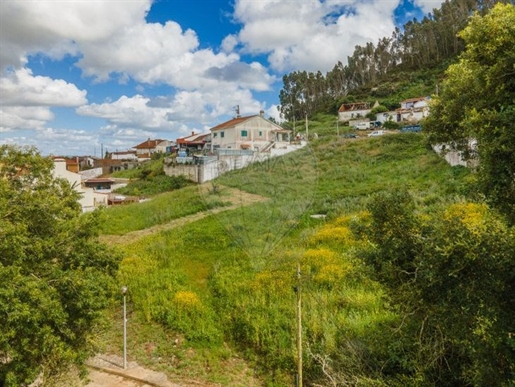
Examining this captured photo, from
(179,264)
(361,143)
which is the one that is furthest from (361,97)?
(179,264)

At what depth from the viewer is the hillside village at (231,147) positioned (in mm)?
30297

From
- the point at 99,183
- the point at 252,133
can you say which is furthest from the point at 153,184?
the point at 252,133

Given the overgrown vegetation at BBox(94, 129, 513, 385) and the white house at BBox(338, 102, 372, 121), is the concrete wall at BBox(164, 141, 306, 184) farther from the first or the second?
the white house at BBox(338, 102, 372, 121)

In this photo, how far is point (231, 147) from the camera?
39.9m

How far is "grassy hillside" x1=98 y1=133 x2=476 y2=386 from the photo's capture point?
31.6 feet

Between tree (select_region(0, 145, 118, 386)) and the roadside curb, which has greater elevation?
tree (select_region(0, 145, 118, 386))

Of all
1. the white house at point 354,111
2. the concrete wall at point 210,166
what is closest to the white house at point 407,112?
the white house at point 354,111

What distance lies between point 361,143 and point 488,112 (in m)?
31.7

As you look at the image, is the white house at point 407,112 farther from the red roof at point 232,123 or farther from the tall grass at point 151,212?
the tall grass at point 151,212

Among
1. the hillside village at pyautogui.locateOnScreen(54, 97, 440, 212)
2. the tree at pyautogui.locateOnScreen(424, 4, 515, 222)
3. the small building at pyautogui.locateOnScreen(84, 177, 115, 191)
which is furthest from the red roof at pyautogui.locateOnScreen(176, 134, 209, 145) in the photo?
the tree at pyautogui.locateOnScreen(424, 4, 515, 222)

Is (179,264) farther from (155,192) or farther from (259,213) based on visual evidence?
(155,192)

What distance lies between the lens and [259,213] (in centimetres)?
1234

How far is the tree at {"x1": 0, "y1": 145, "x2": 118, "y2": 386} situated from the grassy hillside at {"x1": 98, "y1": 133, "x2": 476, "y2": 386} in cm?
295

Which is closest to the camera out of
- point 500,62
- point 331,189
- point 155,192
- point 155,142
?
point 500,62
